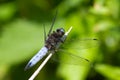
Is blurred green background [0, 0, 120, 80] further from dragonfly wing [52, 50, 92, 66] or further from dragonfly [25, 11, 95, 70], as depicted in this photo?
dragonfly [25, 11, 95, 70]

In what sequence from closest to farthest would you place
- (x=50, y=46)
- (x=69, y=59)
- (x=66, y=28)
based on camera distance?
1. (x=50, y=46)
2. (x=69, y=59)
3. (x=66, y=28)

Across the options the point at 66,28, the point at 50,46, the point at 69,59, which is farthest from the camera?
the point at 66,28

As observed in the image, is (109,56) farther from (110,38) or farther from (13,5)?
(13,5)

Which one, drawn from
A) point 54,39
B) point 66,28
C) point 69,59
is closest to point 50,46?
point 54,39

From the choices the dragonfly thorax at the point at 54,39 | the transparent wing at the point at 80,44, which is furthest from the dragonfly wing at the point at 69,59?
the dragonfly thorax at the point at 54,39

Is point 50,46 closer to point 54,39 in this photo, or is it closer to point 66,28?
point 54,39

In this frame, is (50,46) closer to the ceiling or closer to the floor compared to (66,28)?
closer to the ceiling

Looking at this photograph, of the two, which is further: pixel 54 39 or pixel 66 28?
pixel 66 28

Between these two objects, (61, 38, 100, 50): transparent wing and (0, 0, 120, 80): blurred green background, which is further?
(0, 0, 120, 80): blurred green background

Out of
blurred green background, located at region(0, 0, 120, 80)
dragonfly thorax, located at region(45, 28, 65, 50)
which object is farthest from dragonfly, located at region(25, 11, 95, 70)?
blurred green background, located at region(0, 0, 120, 80)
